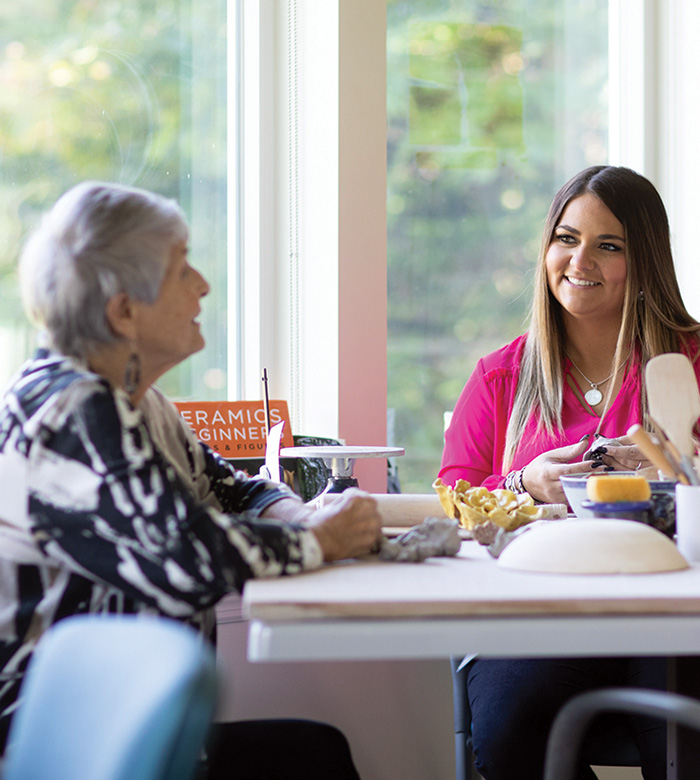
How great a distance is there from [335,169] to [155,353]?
1360mm

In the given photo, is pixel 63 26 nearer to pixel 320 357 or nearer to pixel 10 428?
pixel 320 357

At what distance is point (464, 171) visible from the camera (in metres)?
2.89

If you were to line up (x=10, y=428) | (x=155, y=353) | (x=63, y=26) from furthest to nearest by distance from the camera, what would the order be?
(x=63, y=26)
(x=155, y=353)
(x=10, y=428)

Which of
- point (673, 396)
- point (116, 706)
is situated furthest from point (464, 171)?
point (116, 706)

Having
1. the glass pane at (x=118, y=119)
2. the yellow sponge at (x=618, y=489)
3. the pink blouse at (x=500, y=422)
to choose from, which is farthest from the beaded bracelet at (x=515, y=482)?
the glass pane at (x=118, y=119)

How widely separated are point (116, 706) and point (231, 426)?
1.55 meters

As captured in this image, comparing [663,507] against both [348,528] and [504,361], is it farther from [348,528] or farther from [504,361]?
[504,361]

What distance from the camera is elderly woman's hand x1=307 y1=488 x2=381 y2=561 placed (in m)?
1.06

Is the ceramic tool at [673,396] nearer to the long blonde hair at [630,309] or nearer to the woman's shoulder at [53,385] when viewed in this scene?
the woman's shoulder at [53,385]

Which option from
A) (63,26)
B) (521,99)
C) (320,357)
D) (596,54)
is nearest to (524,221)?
(521,99)

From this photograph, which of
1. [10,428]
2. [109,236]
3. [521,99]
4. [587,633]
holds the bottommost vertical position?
[587,633]

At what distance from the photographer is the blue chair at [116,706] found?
556mm

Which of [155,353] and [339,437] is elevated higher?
[155,353]

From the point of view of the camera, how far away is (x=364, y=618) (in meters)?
0.86
